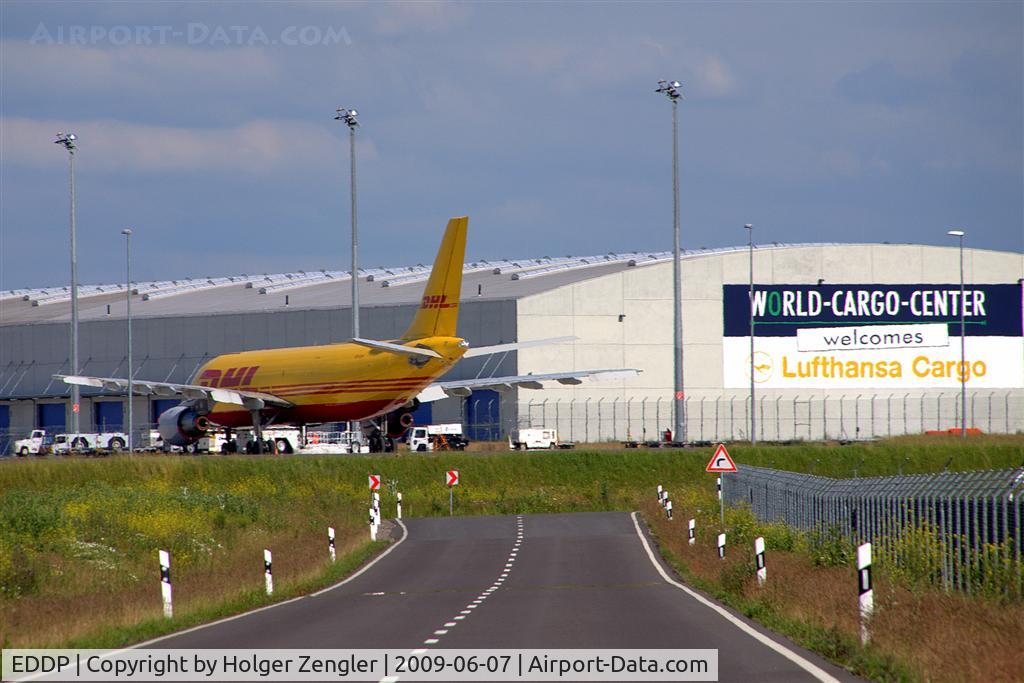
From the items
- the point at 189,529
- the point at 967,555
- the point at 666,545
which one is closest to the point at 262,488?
the point at 189,529

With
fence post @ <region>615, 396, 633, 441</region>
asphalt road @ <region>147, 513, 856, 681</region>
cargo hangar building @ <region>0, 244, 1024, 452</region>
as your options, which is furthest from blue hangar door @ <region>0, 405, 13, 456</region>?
asphalt road @ <region>147, 513, 856, 681</region>

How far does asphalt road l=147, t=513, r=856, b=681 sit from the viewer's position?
17.1 m

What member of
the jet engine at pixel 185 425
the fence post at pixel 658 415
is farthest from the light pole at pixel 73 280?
the fence post at pixel 658 415

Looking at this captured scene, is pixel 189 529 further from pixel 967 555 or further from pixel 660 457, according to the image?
pixel 660 457

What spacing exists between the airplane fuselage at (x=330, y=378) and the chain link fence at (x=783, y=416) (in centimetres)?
2224

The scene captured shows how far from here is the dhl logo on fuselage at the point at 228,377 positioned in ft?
209

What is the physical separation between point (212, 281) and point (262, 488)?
208 feet

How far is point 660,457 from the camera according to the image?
64.2 m

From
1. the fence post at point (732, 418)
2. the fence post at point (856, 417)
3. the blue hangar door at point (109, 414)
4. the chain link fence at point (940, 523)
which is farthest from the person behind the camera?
the blue hangar door at point (109, 414)

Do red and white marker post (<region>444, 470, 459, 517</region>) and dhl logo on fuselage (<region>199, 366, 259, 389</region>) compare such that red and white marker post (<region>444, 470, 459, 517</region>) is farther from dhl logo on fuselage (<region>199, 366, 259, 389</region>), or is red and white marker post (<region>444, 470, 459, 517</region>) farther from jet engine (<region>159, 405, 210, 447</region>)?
jet engine (<region>159, 405, 210, 447</region>)

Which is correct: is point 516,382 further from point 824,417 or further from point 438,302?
point 824,417

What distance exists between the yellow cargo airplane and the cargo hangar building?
18245mm

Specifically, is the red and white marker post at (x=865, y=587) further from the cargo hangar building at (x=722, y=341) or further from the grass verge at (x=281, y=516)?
the cargo hangar building at (x=722, y=341)

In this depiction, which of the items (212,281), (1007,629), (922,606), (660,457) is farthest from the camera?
(212,281)
